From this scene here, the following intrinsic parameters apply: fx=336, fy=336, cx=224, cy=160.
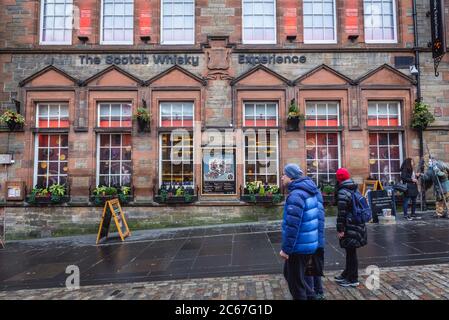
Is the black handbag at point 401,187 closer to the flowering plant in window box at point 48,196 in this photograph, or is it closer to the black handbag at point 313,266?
the black handbag at point 313,266

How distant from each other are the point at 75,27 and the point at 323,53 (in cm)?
895

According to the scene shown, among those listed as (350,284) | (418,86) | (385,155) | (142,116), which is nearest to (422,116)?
(418,86)

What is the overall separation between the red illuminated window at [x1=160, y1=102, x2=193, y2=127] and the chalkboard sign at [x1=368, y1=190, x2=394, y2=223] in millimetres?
6385

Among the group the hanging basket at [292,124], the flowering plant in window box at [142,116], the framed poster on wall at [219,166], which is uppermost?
the flowering plant in window box at [142,116]

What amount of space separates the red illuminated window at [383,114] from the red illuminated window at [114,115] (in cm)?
862

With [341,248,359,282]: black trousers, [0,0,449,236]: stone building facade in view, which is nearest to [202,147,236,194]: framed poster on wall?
[0,0,449,236]: stone building facade

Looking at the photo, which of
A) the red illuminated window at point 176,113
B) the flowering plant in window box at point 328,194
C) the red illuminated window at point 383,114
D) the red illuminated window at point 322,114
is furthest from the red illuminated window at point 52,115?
the red illuminated window at point 383,114

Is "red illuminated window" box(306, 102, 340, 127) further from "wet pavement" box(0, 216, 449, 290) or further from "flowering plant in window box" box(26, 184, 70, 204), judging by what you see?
"flowering plant in window box" box(26, 184, 70, 204)

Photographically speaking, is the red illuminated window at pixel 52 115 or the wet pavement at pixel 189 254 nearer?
the wet pavement at pixel 189 254

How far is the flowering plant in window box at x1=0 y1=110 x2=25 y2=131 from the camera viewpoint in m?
11.4

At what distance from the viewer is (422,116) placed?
37.4ft

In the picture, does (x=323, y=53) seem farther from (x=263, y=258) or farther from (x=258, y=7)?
(x=263, y=258)

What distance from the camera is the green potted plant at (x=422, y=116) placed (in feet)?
37.4

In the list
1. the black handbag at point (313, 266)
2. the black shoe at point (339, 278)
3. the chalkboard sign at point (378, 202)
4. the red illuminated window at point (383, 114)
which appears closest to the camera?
the black handbag at point (313, 266)
